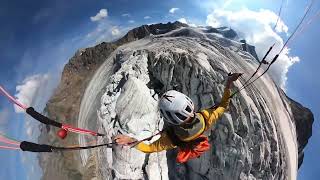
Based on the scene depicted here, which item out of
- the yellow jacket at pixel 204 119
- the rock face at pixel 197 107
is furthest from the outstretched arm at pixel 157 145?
the rock face at pixel 197 107

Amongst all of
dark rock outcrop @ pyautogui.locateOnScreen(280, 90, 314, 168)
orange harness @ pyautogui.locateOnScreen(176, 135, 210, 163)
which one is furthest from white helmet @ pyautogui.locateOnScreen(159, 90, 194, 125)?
dark rock outcrop @ pyautogui.locateOnScreen(280, 90, 314, 168)

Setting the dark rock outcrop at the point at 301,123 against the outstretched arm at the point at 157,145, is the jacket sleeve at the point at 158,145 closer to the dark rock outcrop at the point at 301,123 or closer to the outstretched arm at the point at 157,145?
the outstretched arm at the point at 157,145

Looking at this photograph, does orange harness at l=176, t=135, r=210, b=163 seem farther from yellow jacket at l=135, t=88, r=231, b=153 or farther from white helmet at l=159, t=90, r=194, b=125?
white helmet at l=159, t=90, r=194, b=125

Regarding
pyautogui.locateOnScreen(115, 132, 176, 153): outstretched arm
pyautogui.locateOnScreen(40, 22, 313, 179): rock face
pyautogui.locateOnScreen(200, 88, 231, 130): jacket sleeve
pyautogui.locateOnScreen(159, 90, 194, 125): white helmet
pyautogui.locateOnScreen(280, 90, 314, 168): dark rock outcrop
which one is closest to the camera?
pyautogui.locateOnScreen(159, 90, 194, 125): white helmet

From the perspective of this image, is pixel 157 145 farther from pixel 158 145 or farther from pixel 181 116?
pixel 181 116

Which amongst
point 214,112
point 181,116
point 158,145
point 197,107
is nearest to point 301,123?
point 197,107

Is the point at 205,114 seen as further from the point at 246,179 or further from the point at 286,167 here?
the point at 286,167

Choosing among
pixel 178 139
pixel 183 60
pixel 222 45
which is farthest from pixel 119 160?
pixel 178 139
